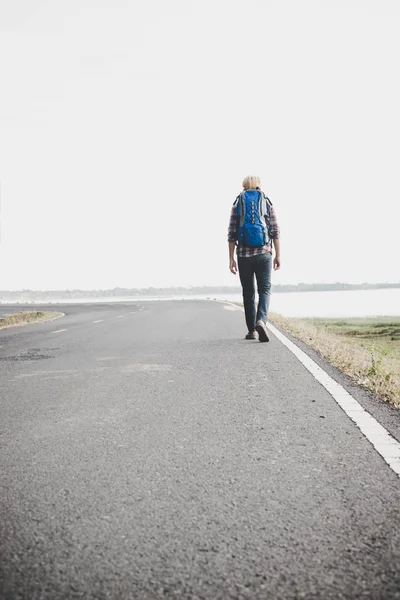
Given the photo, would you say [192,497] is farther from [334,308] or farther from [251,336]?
[334,308]

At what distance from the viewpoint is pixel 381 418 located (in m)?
4.79

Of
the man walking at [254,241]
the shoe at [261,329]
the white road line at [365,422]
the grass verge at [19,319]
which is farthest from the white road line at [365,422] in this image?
the grass verge at [19,319]

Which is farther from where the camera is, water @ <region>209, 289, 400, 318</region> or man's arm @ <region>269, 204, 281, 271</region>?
water @ <region>209, 289, 400, 318</region>

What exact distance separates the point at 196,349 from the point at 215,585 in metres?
7.41

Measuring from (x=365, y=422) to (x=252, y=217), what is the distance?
5.45m

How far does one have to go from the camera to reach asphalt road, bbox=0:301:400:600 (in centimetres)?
221

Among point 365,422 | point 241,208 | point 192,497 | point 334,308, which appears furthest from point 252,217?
point 334,308

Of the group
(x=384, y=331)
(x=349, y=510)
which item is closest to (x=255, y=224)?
→ (x=349, y=510)

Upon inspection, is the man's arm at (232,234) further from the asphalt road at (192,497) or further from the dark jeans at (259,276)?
the asphalt road at (192,497)

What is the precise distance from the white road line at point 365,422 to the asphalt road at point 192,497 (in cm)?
8

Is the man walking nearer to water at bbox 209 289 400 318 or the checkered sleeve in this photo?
the checkered sleeve

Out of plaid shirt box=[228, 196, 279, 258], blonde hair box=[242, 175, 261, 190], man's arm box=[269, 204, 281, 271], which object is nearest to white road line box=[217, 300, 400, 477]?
plaid shirt box=[228, 196, 279, 258]

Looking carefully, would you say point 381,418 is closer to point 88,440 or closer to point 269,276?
point 88,440

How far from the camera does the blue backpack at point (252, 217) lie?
9.55 m
